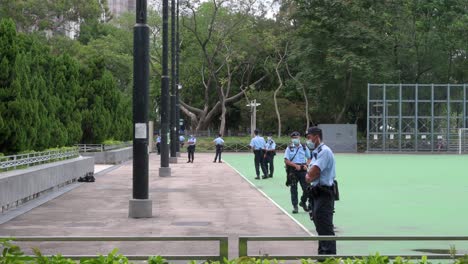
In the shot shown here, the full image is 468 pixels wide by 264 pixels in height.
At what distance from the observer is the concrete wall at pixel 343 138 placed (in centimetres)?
6819

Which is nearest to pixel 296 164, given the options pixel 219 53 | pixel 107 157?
pixel 107 157

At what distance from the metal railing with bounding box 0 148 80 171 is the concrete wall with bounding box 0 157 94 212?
204 millimetres

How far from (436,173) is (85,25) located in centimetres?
5834

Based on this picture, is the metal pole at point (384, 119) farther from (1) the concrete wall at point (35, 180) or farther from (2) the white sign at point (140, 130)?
(2) the white sign at point (140, 130)

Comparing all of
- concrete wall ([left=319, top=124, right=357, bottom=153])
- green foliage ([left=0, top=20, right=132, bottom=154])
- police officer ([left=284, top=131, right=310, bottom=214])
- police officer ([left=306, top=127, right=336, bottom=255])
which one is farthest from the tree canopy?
police officer ([left=306, top=127, right=336, bottom=255])

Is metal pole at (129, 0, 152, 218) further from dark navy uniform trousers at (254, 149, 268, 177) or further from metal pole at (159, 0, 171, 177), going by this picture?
dark navy uniform trousers at (254, 149, 268, 177)

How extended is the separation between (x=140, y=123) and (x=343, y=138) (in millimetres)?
53625

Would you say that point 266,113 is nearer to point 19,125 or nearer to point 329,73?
point 329,73

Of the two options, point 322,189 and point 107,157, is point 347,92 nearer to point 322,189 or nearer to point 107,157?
point 107,157

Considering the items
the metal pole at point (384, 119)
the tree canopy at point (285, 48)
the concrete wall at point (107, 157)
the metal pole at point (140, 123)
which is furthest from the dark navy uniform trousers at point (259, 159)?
the metal pole at point (384, 119)

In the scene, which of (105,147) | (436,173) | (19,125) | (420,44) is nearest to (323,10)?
(420,44)

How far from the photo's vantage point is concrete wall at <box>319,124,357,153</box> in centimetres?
6819

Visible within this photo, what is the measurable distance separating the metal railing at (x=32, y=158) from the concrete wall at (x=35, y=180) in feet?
0.67

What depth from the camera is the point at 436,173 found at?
1342 inches
